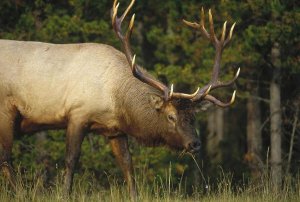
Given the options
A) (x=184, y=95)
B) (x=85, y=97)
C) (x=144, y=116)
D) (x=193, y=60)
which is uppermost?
(x=184, y=95)

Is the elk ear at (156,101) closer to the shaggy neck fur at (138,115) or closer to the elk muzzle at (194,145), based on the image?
the shaggy neck fur at (138,115)

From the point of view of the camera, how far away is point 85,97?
11.2m

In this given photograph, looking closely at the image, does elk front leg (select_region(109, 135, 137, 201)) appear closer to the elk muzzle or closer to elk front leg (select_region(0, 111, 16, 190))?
the elk muzzle

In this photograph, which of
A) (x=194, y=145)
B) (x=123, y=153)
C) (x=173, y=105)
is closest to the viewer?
(x=194, y=145)

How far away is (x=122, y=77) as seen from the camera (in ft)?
37.7

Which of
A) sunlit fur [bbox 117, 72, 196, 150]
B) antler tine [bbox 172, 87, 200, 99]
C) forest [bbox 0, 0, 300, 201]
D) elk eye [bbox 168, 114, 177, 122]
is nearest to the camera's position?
antler tine [bbox 172, 87, 200, 99]

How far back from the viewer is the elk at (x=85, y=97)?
1118cm

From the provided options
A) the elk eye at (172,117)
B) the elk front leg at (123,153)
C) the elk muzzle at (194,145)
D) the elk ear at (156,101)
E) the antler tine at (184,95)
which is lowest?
the elk front leg at (123,153)

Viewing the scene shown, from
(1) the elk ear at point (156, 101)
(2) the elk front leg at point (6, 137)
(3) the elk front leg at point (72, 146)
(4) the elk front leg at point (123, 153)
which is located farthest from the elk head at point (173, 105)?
(2) the elk front leg at point (6, 137)

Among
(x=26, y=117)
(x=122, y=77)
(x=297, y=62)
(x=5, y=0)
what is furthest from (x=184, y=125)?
(x=5, y=0)

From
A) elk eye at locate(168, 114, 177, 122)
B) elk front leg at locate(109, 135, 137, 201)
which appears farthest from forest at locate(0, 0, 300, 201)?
elk eye at locate(168, 114, 177, 122)

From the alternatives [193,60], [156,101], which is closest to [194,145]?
[156,101]

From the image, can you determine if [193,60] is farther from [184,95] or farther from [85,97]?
[184,95]

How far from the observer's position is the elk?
36.7 ft
